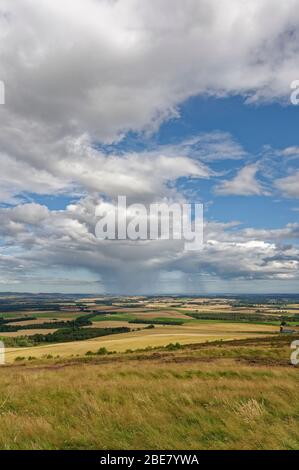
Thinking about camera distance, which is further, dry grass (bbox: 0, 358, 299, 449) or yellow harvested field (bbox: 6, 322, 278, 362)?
yellow harvested field (bbox: 6, 322, 278, 362)

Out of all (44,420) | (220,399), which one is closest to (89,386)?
(44,420)

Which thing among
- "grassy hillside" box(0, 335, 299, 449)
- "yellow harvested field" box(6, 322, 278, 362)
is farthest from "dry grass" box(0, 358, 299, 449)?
"yellow harvested field" box(6, 322, 278, 362)

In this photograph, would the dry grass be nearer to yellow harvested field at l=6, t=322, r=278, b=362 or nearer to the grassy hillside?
the grassy hillside

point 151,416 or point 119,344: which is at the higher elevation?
point 151,416

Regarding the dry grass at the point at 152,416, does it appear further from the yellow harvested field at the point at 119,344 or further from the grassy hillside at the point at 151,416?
the yellow harvested field at the point at 119,344

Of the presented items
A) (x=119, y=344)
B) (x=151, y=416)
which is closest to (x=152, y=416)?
(x=151, y=416)

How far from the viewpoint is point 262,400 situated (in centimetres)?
1169

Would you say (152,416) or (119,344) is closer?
(152,416)

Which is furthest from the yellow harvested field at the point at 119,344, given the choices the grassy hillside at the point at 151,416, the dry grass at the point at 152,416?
the dry grass at the point at 152,416

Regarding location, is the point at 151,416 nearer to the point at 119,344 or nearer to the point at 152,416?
the point at 152,416

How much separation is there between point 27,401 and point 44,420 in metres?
3.47

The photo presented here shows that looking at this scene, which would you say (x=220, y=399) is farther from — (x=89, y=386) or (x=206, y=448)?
(x=89, y=386)

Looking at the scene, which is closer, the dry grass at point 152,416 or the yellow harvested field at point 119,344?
the dry grass at point 152,416

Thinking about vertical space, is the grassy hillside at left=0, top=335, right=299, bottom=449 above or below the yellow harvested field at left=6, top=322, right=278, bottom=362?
above
